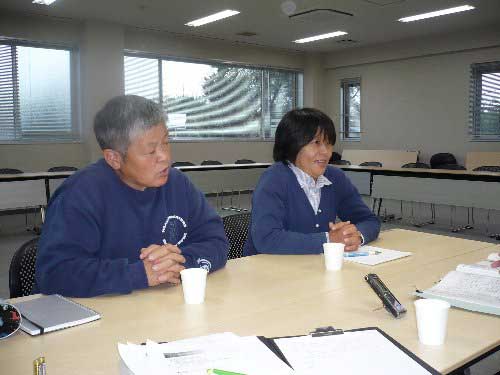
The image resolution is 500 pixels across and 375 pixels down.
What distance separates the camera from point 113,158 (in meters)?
1.65

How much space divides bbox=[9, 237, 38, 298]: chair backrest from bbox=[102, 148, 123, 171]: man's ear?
0.36 m

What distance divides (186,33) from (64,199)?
26.3 feet

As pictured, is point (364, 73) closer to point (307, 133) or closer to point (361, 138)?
point (361, 138)

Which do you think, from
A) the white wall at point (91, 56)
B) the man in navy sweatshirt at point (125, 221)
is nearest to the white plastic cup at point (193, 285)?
the man in navy sweatshirt at point (125, 221)

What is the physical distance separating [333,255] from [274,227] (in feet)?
1.43

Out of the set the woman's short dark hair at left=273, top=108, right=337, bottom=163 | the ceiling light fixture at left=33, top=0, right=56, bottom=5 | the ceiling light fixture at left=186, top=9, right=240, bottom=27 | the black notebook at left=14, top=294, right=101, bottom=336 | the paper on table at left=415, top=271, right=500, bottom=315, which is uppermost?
the ceiling light fixture at left=186, top=9, right=240, bottom=27

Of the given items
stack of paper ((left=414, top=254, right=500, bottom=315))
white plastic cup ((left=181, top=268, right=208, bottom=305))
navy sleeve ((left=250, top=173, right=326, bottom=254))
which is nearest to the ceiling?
navy sleeve ((left=250, top=173, right=326, bottom=254))

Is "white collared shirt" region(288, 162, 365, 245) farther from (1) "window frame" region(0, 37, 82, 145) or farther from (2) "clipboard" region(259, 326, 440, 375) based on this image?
(1) "window frame" region(0, 37, 82, 145)

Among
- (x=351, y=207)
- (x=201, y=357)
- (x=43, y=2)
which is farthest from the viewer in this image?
(x=43, y=2)

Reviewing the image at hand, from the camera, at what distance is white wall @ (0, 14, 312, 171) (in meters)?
7.59

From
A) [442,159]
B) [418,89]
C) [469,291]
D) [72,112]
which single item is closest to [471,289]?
[469,291]

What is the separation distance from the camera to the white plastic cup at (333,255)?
5.60ft

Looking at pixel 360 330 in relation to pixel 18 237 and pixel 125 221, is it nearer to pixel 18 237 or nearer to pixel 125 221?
pixel 125 221

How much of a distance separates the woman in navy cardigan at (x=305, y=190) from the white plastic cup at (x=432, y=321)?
3.23 feet
